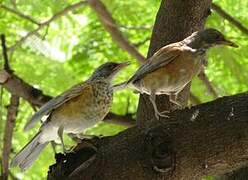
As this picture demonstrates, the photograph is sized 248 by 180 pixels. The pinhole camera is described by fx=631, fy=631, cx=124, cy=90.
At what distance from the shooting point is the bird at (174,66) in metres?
3.40

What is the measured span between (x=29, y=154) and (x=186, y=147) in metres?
1.13

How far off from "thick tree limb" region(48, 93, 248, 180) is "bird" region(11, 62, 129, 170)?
0.49 m

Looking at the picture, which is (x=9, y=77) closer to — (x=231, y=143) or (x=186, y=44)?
(x=186, y=44)

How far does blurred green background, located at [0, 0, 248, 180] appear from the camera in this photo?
5445 mm

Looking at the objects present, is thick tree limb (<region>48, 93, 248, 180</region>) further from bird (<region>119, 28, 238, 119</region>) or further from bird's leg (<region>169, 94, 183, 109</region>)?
bird's leg (<region>169, 94, 183, 109</region>)

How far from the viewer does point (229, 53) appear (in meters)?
5.29

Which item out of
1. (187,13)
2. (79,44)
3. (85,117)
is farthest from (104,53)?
(85,117)

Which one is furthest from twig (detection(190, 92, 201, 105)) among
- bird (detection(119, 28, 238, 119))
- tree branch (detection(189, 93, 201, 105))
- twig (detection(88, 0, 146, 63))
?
bird (detection(119, 28, 238, 119))

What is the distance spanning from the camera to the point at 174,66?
11.2 ft

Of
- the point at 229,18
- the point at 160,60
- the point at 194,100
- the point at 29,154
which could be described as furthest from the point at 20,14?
the point at 160,60

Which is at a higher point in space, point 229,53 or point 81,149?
point 81,149

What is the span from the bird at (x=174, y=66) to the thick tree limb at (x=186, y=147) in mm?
262

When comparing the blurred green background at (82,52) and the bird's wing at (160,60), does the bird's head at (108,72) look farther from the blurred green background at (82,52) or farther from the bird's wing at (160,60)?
the blurred green background at (82,52)

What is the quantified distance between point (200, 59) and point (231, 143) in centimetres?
64
